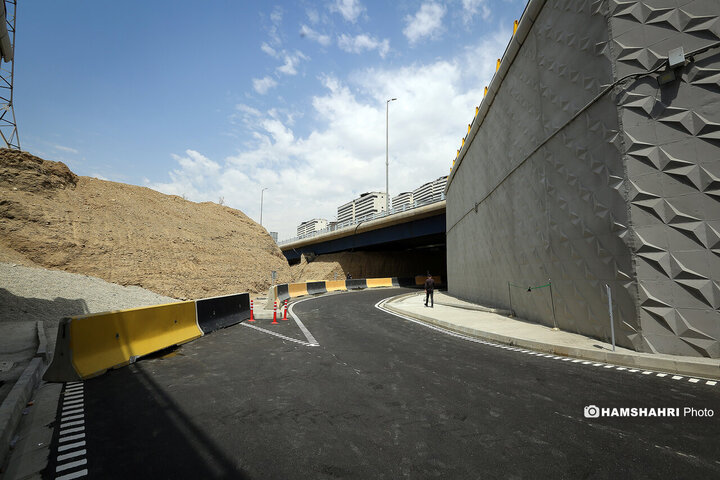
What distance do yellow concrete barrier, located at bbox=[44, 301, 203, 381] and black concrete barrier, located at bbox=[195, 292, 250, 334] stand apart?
1.45m

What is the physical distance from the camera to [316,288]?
3058 cm

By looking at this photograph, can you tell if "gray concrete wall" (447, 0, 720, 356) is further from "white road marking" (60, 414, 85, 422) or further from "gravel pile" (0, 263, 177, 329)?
"gravel pile" (0, 263, 177, 329)

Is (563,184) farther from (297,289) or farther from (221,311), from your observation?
(297,289)

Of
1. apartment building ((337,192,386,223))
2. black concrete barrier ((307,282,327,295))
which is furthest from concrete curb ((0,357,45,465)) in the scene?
apartment building ((337,192,386,223))

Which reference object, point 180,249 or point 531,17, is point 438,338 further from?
point 180,249

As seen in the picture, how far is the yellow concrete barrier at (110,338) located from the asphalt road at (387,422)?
41cm

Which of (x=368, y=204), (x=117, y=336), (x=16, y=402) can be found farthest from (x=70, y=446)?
(x=368, y=204)

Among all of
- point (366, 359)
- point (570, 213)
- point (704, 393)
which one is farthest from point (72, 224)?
point (704, 393)

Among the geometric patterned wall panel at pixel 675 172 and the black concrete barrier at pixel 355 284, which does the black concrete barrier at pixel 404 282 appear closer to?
the black concrete barrier at pixel 355 284

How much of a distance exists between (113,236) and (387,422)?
92.1ft

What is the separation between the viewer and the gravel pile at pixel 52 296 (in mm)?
13477

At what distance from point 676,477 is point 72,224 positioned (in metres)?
31.0

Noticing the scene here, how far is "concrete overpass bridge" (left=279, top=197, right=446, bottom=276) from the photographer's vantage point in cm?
3172

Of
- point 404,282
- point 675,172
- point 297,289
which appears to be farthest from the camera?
point 404,282
